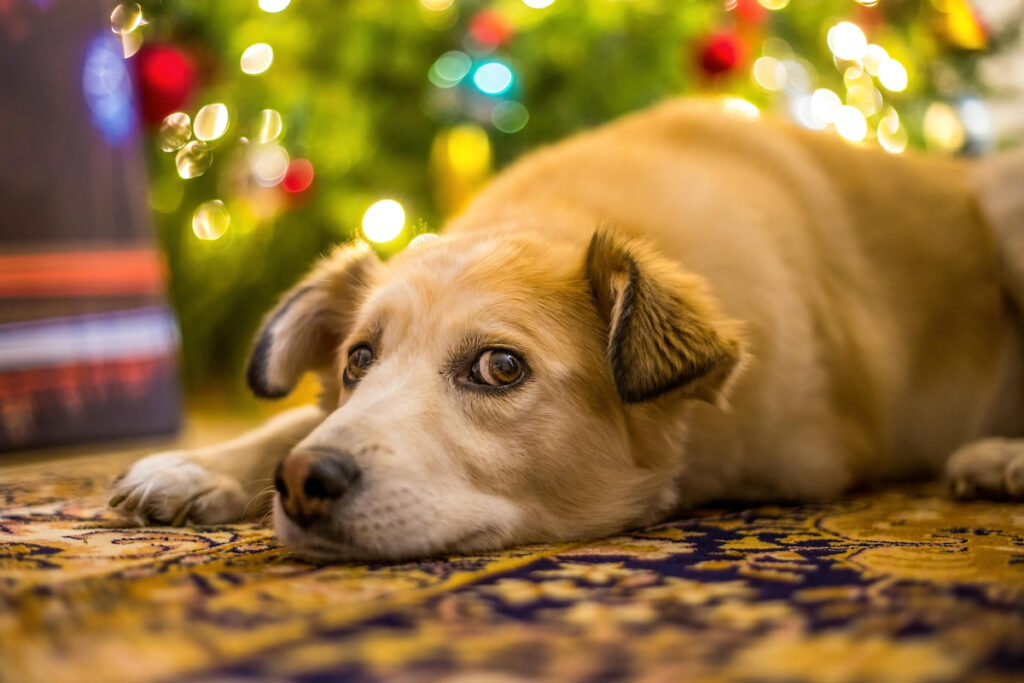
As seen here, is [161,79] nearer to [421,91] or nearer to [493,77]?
[421,91]

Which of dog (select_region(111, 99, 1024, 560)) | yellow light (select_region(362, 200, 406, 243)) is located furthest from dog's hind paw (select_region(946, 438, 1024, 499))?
yellow light (select_region(362, 200, 406, 243))

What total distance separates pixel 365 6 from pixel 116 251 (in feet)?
4.99

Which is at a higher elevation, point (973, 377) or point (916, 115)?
point (916, 115)

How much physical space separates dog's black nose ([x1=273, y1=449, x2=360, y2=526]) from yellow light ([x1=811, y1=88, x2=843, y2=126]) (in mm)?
3901

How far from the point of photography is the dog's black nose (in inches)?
56.9

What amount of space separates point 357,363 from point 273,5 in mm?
2819

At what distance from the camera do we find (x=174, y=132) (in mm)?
4691

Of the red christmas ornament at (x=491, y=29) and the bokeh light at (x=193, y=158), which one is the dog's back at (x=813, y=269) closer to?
the red christmas ornament at (x=491, y=29)

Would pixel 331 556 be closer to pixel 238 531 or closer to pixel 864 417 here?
pixel 238 531

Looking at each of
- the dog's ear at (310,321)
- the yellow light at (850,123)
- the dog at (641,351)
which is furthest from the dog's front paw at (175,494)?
the yellow light at (850,123)

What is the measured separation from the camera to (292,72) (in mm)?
4402

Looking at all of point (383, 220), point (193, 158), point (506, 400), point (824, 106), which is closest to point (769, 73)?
point (824, 106)

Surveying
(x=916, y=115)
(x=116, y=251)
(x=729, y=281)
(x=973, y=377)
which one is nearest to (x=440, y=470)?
(x=729, y=281)

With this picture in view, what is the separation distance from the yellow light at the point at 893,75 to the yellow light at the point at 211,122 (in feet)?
10.8
